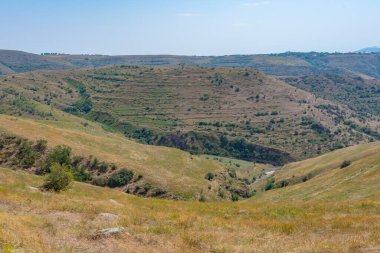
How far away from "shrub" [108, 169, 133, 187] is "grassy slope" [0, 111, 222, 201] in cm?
314

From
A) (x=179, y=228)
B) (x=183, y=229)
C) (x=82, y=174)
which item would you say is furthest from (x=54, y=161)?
(x=183, y=229)

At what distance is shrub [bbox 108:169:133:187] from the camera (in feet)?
342

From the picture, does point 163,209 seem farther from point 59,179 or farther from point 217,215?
point 59,179

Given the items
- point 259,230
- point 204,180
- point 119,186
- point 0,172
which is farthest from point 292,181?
point 259,230

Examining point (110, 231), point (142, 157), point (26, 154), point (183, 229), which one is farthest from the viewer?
point (142, 157)

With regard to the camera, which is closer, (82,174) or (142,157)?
(82,174)

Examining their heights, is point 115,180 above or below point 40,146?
below

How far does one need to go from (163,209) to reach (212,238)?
40.8 ft

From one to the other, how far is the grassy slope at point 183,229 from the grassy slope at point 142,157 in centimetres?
7249

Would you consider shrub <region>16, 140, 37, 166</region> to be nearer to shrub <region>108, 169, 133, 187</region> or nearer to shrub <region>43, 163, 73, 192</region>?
shrub <region>108, 169, 133, 187</region>

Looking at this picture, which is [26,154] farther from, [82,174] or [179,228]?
[179,228]

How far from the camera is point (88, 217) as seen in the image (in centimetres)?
2628

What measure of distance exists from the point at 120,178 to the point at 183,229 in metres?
84.5

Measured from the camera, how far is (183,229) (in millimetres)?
23875
